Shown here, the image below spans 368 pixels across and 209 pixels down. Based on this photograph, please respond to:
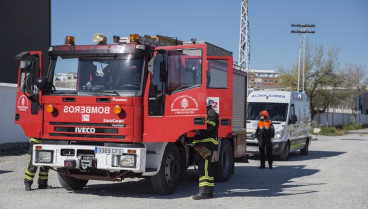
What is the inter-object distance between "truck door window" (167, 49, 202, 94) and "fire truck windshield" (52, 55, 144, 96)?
1.99ft

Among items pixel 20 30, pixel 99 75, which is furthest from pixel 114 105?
pixel 20 30

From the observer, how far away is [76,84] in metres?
9.09

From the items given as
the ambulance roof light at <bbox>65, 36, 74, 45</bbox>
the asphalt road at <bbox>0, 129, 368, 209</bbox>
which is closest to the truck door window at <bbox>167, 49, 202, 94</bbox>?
the ambulance roof light at <bbox>65, 36, 74, 45</bbox>

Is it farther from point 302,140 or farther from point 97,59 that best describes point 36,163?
point 302,140

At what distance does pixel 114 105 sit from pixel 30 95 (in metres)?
1.72

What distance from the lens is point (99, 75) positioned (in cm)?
894

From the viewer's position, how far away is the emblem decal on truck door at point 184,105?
8.88 metres

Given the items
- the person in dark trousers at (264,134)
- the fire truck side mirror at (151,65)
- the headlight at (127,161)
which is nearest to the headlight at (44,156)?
the headlight at (127,161)

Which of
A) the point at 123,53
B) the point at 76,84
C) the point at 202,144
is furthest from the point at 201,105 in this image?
the point at 76,84

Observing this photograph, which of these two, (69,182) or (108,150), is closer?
(108,150)

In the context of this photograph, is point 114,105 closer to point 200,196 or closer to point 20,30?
point 200,196

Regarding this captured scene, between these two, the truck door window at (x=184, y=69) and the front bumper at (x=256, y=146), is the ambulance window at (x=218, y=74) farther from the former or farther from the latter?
the front bumper at (x=256, y=146)

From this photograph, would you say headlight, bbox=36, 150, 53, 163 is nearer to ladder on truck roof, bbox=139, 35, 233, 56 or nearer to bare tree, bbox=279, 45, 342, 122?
ladder on truck roof, bbox=139, 35, 233, 56

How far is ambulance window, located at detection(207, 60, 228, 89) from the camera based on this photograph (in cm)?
1090
